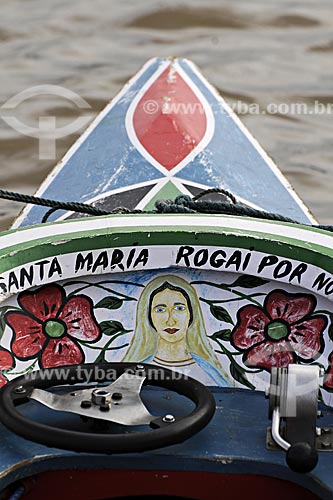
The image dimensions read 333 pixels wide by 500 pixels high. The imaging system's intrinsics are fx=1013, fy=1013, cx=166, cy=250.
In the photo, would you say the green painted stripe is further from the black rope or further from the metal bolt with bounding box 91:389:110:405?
the metal bolt with bounding box 91:389:110:405

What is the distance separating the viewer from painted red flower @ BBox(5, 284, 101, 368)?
1.98 meters

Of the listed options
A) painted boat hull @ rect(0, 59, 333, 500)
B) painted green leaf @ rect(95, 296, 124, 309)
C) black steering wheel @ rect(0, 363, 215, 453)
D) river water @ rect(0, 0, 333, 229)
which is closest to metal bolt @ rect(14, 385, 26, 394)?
black steering wheel @ rect(0, 363, 215, 453)

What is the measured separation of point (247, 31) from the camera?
6.49 m

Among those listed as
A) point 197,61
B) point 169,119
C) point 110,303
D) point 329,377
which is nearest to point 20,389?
point 110,303

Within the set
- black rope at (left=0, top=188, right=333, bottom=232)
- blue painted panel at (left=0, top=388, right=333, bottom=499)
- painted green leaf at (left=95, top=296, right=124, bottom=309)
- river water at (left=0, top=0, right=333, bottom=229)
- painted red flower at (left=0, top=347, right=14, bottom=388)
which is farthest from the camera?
river water at (left=0, top=0, right=333, bottom=229)

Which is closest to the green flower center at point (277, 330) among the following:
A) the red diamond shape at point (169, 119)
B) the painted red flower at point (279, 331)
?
the painted red flower at point (279, 331)

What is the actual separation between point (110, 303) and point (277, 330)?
13.4 inches

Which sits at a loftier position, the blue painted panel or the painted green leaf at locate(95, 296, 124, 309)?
the painted green leaf at locate(95, 296, 124, 309)

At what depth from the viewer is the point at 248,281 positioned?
2.04 m

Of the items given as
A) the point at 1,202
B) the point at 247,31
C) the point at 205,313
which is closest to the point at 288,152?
the point at 1,202

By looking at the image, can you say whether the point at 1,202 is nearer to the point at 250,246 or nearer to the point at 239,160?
the point at 239,160

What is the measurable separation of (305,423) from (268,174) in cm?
191

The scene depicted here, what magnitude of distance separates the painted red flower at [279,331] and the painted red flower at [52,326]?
300 mm

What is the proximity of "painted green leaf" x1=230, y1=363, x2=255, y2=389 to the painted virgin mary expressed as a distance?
0.03 m
